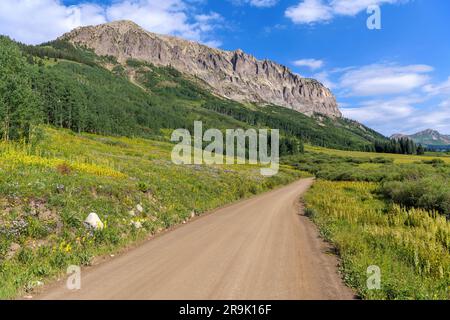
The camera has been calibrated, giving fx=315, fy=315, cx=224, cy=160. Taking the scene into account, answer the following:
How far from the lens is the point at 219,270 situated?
1059 centimetres

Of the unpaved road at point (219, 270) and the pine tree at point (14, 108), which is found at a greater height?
the pine tree at point (14, 108)

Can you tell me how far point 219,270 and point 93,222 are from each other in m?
6.87

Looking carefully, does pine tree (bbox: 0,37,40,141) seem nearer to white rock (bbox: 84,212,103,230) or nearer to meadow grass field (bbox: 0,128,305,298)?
meadow grass field (bbox: 0,128,305,298)

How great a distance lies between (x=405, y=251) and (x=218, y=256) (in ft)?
25.9

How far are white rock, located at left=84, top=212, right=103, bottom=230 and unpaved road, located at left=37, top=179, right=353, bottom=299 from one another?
2077 millimetres

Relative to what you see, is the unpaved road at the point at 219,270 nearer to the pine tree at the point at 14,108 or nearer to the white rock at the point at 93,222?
the white rock at the point at 93,222

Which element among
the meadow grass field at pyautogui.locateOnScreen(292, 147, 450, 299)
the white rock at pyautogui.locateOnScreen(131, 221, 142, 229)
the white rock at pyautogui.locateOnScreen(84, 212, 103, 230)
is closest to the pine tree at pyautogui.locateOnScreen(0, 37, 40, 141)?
the white rock at pyautogui.locateOnScreen(131, 221, 142, 229)

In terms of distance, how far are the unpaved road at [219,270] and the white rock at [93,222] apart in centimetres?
208

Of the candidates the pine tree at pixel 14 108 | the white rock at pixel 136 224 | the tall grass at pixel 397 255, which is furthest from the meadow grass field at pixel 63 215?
the pine tree at pixel 14 108

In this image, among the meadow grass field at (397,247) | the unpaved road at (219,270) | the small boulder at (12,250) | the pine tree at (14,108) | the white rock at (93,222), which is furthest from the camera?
the pine tree at (14,108)

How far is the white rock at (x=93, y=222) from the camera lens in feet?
46.2

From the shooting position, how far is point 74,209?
14.7 meters

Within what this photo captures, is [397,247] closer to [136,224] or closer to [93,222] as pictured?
[136,224]
